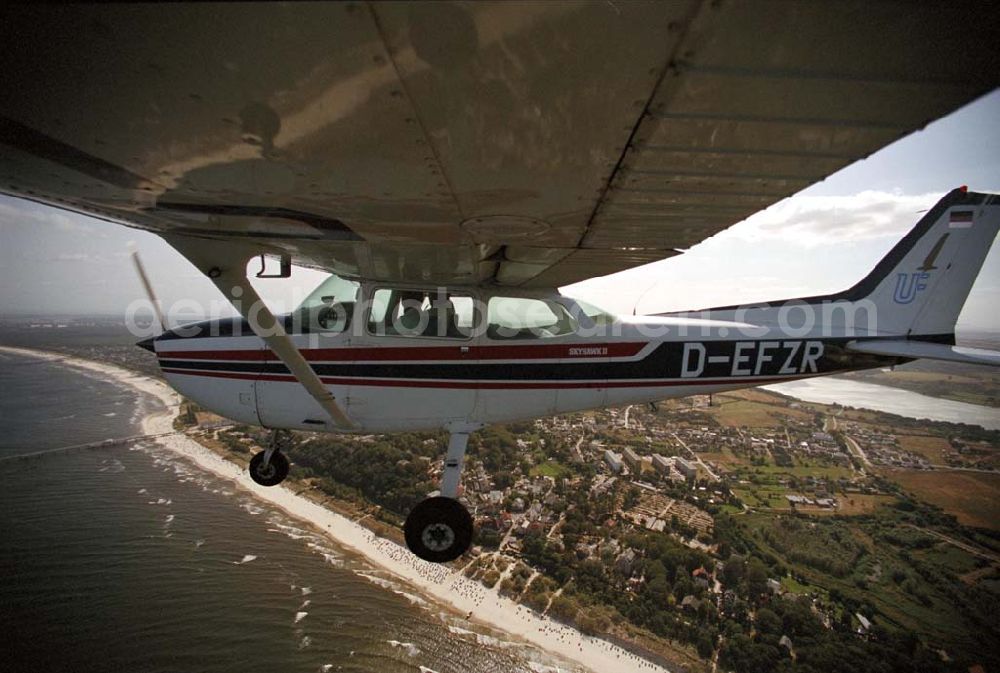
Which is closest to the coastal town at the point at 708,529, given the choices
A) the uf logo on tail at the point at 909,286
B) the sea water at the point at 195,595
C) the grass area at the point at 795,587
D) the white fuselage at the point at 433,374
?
the grass area at the point at 795,587

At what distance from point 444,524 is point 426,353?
5.17 feet

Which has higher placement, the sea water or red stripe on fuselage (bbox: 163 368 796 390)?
red stripe on fuselage (bbox: 163 368 796 390)

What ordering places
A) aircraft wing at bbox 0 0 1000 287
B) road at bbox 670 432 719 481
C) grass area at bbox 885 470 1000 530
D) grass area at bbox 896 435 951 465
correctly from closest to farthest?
aircraft wing at bbox 0 0 1000 287 < grass area at bbox 885 470 1000 530 < road at bbox 670 432 719 481 < grass area at bbox 896 435 951 465

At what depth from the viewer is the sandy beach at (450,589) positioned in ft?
33.5

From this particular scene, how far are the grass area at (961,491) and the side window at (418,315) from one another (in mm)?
24328

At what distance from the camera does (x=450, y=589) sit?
12609 millimetres

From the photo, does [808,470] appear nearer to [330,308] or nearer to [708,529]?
[708,529]

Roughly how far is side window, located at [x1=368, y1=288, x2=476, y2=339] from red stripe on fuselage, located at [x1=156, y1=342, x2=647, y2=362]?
147mm

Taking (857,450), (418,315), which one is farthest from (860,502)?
(418,315)

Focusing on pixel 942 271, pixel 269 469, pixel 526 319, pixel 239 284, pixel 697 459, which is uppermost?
pixel 942 271

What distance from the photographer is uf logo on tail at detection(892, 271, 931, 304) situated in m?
5.26

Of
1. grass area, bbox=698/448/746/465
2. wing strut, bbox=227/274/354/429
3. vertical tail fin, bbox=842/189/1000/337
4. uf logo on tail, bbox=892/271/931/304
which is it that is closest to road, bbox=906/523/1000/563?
grass area, bbox=698/448/746/465

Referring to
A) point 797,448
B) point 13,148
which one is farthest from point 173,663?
point 797,448

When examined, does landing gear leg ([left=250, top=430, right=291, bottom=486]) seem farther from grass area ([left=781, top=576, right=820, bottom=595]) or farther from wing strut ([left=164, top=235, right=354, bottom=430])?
grass area ([left=781, top=576, right=820, bottom=595])
